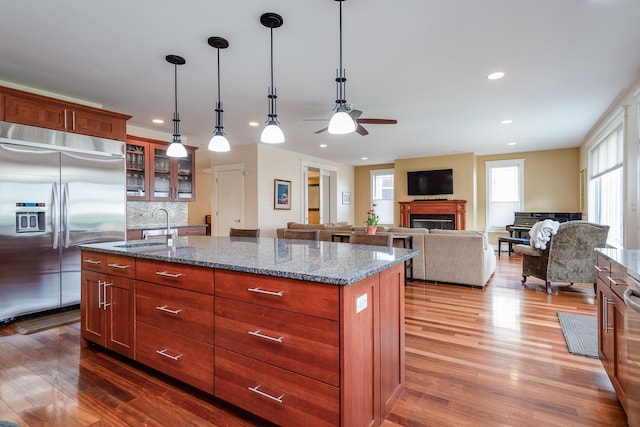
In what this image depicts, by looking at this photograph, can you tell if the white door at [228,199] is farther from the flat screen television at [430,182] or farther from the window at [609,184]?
the window at [609,184]

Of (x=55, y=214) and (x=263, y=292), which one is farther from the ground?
(x=55, y=214)

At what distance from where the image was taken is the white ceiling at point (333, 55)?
2.41 m

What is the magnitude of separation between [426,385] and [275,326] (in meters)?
1.22

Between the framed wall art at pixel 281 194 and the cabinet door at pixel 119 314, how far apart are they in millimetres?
5084

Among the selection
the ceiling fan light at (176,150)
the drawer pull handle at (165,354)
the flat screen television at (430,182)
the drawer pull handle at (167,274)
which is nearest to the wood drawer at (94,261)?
the drawer pull handle at (167,274)

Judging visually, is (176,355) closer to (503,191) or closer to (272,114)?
(272,114)

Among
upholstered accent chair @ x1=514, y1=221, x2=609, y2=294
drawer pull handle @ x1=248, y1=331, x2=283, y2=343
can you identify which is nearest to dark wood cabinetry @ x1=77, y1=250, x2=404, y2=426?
drawer pull handle @ x1=248, y1=331, x2=283, y2=343

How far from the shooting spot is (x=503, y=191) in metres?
8.74

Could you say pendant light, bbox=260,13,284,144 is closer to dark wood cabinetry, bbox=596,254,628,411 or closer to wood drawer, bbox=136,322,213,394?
wood drawer, bbox=136,322,213,394

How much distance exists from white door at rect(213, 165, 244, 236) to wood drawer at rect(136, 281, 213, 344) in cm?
513

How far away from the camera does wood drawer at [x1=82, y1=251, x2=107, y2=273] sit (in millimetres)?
2501

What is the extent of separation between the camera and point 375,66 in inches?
132

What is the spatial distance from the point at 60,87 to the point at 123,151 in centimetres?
94

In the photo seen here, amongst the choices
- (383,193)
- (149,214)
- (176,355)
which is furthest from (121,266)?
(383,193)
